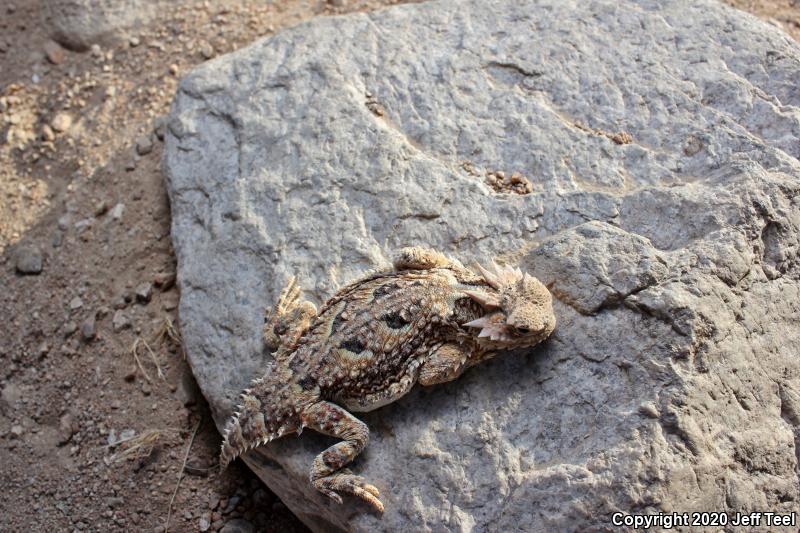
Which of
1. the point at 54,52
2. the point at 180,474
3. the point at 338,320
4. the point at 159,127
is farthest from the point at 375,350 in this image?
the point at 54,52

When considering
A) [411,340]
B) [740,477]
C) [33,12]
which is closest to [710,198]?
[740,477]

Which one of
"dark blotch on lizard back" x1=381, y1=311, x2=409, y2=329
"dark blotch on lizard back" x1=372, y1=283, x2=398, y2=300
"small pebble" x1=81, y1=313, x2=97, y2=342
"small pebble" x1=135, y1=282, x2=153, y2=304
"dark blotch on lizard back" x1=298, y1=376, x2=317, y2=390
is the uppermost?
"dark blotch on lizard back" x1=372, y1=283, x2=398, y2=300

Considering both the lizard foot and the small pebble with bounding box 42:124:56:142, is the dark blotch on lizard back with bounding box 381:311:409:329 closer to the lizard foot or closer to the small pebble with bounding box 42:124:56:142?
the lizard foot

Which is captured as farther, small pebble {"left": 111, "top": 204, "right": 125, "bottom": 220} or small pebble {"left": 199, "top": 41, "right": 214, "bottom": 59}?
small pebble {"left": 199, "top": 41, "right": 214, "bottom": 59}

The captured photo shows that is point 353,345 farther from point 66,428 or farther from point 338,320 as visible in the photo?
point 66,428

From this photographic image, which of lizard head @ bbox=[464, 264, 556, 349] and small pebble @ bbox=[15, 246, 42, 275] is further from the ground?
lizard head @ bbox=[464, 264, 556, 349]

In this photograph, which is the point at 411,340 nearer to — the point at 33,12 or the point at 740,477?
the point at 740,477

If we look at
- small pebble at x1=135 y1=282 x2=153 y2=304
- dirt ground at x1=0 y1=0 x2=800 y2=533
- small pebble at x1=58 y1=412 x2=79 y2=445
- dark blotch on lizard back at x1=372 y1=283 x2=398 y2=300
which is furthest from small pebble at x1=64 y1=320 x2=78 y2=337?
dark blotch on lizard back at x1=372 y1=283 x2=398 y2=300
